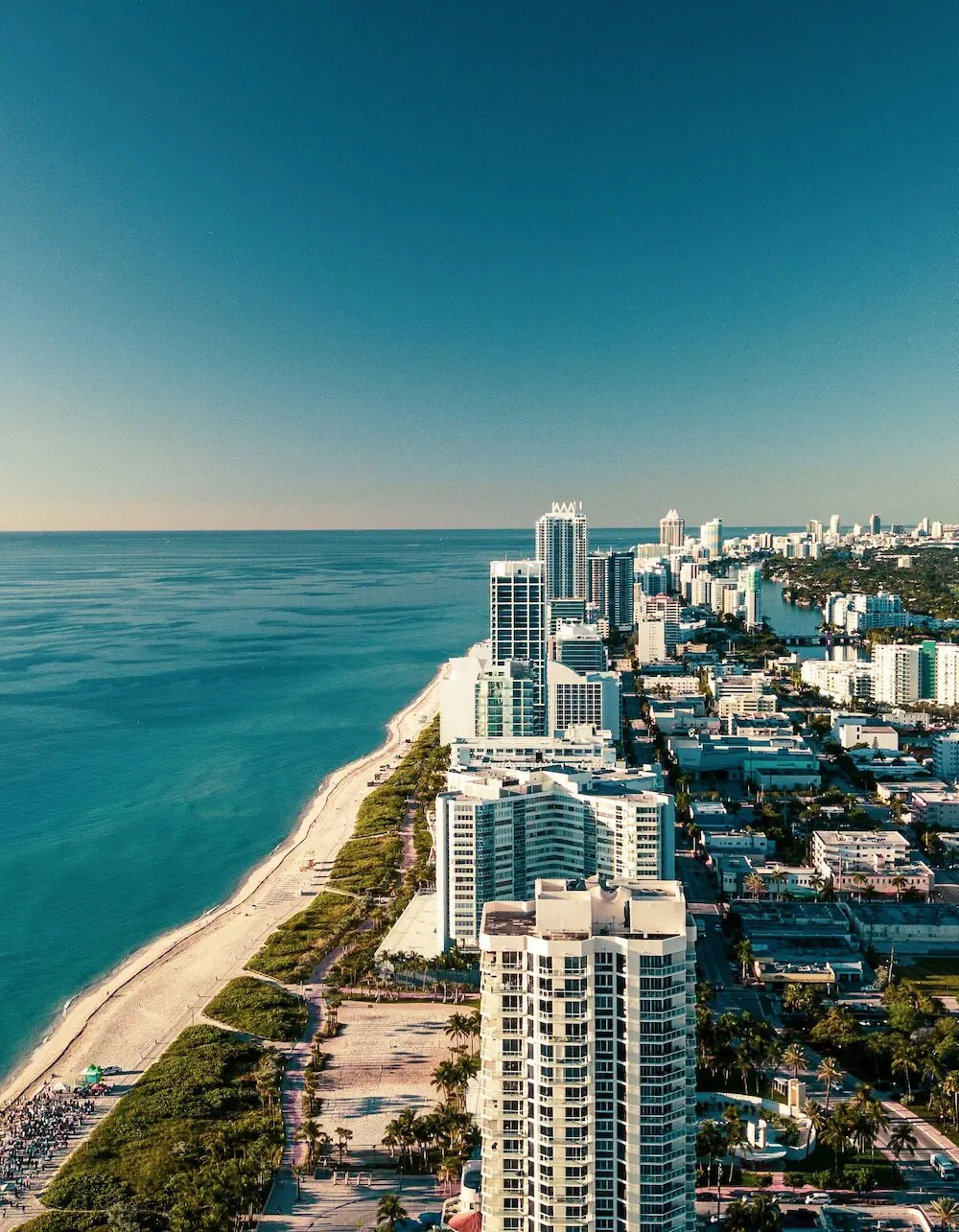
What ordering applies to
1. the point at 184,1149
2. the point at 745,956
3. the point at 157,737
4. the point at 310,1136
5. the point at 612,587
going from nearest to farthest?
the point at 310,1136 < the point at 184,1149 < the point at 745,956 < the point at 157,737 < the point at 612,587

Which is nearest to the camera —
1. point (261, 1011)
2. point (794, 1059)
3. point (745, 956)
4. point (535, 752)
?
point (794, 1059)

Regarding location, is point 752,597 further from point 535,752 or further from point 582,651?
point 535,752

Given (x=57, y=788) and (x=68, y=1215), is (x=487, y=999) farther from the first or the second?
(x=57, y=788)

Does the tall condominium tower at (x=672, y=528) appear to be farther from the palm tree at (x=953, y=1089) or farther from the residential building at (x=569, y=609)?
the palm tree at (x=953, y=1089)

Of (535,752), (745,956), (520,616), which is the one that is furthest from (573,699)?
(745,956)

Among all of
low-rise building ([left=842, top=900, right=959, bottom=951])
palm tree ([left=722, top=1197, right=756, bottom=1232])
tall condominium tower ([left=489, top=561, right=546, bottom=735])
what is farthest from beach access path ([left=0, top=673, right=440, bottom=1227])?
low-rise building ([left=842, top=900, right=959, bottom=951])

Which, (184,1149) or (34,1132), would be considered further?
(34,1132)

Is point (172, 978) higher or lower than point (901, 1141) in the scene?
A: lower
